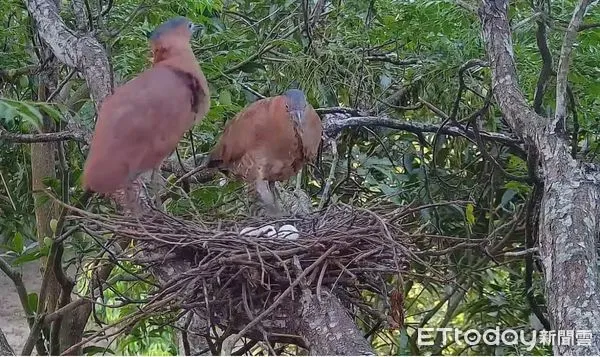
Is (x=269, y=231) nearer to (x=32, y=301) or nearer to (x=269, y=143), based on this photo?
(x=269, y=143)

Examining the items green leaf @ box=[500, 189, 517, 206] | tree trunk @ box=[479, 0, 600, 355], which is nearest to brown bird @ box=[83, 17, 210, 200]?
tree trunk @ box=[479, 0, 600, 355]

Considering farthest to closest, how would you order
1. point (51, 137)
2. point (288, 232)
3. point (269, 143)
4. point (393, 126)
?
point (269, 143) → point (393, 126) → point (51, 137) → point (288, 232)

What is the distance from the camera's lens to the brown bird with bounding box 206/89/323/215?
2.36m

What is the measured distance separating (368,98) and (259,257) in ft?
4.26

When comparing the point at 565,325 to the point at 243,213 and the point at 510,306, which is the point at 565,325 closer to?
the point at 243,213

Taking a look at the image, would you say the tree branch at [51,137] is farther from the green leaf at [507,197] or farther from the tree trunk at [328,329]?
the green leaf at [507,197]

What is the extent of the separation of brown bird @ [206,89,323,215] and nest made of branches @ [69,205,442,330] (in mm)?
455

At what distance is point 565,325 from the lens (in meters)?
1.28

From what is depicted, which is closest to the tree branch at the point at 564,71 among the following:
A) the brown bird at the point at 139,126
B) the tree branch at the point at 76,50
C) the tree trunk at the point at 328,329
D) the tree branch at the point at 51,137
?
the tree trunk at the point at 328,329

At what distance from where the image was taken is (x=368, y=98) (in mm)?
2820

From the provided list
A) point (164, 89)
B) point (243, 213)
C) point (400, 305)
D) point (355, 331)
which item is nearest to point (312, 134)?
point (243, 213)

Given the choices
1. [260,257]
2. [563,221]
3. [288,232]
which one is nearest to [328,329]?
[260,257]

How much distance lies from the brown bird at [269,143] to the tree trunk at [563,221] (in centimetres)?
74

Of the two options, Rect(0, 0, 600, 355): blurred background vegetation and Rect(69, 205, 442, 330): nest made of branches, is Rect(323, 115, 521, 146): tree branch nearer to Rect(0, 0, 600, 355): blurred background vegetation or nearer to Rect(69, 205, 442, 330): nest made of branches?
Rect(0, 0, 600, 355): blurred background vegetation
